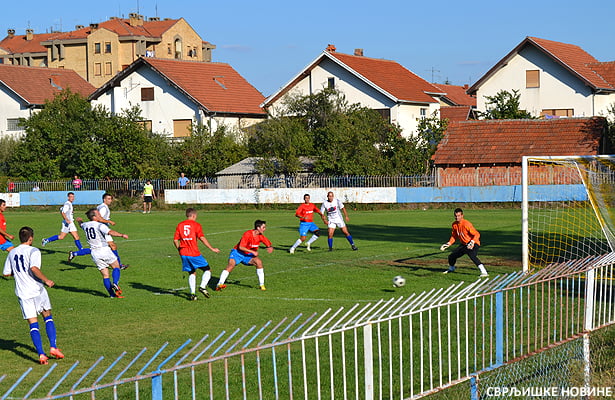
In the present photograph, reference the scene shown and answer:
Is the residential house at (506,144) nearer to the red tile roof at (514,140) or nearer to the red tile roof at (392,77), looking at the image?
the red tile roof at (514,140)

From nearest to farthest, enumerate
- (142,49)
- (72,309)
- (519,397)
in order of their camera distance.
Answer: (519,397) < (72,309) < (142,49)

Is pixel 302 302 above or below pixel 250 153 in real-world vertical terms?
below

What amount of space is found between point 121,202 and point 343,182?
13534mm

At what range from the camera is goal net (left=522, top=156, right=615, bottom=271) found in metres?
19.1

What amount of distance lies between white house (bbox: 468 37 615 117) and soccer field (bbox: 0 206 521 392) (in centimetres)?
2886

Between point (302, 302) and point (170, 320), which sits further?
point (302, 302)

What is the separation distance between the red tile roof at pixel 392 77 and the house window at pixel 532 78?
272 inches

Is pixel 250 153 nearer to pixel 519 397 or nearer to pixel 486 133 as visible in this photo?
pixel 486 133

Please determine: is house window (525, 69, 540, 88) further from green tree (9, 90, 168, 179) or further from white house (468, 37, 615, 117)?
green tree (9, 90, 168, 179)

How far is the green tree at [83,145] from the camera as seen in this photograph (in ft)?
176

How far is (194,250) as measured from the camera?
633 inches

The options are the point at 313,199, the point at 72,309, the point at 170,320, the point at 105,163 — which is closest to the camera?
the point at 170,320

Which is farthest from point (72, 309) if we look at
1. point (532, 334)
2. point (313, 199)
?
point (313, 199)

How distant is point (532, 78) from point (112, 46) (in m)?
54.2
